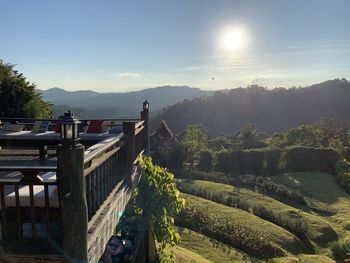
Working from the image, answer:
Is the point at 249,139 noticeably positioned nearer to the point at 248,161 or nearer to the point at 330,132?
the point at 248,161

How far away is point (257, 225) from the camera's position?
606 inches

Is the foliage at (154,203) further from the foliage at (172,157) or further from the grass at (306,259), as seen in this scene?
the foliage at (172,157)

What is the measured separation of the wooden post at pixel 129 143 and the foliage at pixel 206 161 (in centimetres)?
2630

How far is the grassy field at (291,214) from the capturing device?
13406 mm

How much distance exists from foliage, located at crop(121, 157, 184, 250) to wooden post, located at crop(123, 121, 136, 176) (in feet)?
4.87

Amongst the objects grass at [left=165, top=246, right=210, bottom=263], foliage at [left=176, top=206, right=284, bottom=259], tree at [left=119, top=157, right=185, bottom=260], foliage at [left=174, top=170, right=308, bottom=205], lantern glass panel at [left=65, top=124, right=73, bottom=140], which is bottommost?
foliage at [left=174, top=170, right=308, bottom=205]

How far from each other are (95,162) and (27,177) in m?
0.89

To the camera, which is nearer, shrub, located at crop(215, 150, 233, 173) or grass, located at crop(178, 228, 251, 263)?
grass, located at crop(178, 228, 251, 263)

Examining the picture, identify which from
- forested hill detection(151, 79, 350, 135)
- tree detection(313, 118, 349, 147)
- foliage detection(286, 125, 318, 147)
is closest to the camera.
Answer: foliage detection(286, 125, 318, 147)

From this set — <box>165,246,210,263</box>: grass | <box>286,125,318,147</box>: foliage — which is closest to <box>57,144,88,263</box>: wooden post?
<box>165,246,210,263</box>: grass

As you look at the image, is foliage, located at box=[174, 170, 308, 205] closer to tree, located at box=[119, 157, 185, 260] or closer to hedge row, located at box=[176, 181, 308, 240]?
hedge row, located at box=[176, 181, 308, 240]

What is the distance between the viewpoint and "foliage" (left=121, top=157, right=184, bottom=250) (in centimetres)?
829

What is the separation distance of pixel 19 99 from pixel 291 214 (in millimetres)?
20833

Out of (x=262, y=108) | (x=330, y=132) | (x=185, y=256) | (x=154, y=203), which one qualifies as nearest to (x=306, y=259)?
(x=185, y=256)
